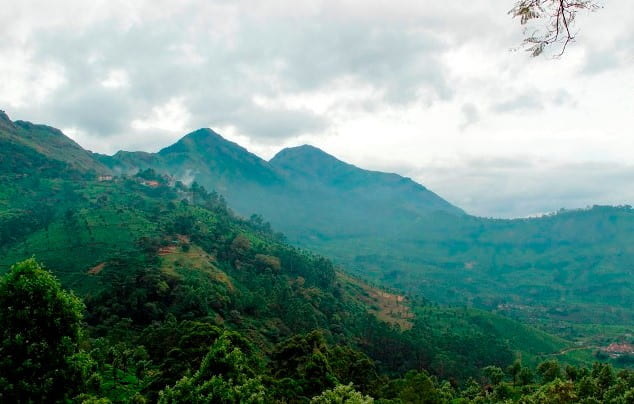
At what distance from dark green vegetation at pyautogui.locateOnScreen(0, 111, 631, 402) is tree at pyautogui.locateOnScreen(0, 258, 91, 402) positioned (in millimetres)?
84

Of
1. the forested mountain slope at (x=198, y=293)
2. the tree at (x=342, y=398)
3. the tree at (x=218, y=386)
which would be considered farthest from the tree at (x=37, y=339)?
the tree at (x=342, y=398)

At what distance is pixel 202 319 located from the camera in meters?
76.9

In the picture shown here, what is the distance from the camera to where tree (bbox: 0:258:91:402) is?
22.8 meters

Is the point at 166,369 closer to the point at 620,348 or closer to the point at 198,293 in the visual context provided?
the point at 198,293

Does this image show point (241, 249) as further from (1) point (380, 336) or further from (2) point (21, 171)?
(2) point (21, 171)

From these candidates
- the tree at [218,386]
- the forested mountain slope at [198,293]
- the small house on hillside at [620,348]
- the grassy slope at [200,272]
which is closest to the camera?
the tree at [218,386]

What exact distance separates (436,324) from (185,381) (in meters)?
152

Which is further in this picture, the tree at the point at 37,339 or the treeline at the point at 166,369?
the tree at the point at 37,339

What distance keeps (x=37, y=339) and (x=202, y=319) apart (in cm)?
5492

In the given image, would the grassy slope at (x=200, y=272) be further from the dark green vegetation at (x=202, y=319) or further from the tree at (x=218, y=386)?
the tree at (x=218, y=386)

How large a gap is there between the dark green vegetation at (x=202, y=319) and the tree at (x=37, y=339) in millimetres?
84

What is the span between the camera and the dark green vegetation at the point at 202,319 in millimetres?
24263

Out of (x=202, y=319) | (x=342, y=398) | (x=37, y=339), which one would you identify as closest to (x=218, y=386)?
(x=342, y=398)

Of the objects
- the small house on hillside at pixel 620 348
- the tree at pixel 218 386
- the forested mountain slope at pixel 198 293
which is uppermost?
the tree at pixel 218 386
